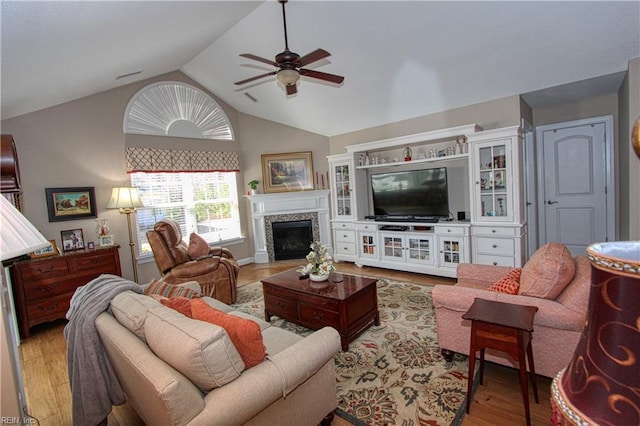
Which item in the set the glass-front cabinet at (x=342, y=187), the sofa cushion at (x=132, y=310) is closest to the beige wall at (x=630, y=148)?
the glass-front cabinet at (x=342, y=187)

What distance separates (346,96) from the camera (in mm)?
4668

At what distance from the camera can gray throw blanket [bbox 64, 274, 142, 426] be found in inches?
71.1

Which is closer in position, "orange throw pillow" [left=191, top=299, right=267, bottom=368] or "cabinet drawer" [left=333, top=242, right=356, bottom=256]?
"orange throw pillow" [left=191, top=299, right=267, bottom=368]

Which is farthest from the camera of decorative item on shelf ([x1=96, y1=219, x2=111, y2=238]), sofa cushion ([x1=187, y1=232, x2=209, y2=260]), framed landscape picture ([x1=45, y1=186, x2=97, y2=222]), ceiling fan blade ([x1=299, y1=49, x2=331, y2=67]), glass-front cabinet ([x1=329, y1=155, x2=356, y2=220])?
glass-front cabinet ([x1=329, y1=155, x2=356, y2=220])

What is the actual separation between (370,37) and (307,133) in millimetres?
2924

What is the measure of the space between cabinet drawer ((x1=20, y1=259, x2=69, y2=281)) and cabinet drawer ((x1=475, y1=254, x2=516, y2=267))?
519cm

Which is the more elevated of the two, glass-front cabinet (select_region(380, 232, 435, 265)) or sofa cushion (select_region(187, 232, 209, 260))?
sofa cushion (select_region(187, 232, 209, 260))

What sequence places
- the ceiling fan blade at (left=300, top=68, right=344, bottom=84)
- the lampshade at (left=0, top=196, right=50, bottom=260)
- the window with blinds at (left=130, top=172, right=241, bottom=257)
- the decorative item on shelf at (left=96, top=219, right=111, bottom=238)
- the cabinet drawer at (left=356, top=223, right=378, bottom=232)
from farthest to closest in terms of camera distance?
1. the cabinet drawer at (left=356, top=223, right=378, bottom=232)
2. the window with blinds at (left=130, top=172, right=241, bottom=257)
3. the decorative item on shelf at (left=96, top=219, right=111, bottom=238)
4. the ceiling fan blade at (left=300, top=68, right=344, bottom=84)
5. the lampshade at (left=0, top=196, right=50, bottom=260)

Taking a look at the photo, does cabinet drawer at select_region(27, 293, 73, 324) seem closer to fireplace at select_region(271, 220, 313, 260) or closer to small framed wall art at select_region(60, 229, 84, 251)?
small framed wall art at select_region(60, 229, 84, 251)

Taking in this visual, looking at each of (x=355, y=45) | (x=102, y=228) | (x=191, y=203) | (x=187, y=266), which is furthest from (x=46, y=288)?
(x=355, y=45)

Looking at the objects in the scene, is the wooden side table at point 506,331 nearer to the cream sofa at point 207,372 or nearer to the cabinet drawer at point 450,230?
the cream sofa at point 207,372

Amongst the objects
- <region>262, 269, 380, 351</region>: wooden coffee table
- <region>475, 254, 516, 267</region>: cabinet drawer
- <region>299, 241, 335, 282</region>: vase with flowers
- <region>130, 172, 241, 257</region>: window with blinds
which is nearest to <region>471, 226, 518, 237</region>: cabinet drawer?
<region>475, 254, 516, 267</region>: cabinet drawer

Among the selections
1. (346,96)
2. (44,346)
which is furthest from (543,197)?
(44,346)

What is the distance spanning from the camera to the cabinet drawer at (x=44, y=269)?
3.49m
